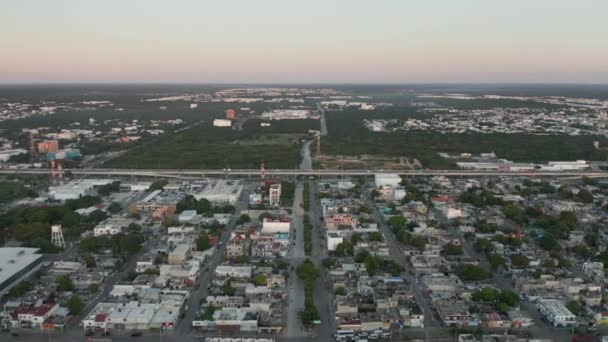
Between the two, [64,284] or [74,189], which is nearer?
[64,284]

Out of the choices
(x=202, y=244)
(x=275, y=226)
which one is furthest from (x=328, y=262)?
(x=202, y=244)


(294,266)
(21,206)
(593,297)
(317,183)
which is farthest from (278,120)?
(593,297)

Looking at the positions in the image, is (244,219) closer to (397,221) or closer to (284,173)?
(397,221)

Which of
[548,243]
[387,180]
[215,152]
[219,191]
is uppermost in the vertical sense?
[215,152]

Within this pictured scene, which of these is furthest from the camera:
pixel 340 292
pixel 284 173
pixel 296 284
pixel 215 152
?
pixel 215 152

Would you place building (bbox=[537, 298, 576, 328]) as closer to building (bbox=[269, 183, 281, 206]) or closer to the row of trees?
the row of trees

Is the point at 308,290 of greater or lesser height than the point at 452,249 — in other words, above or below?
below
